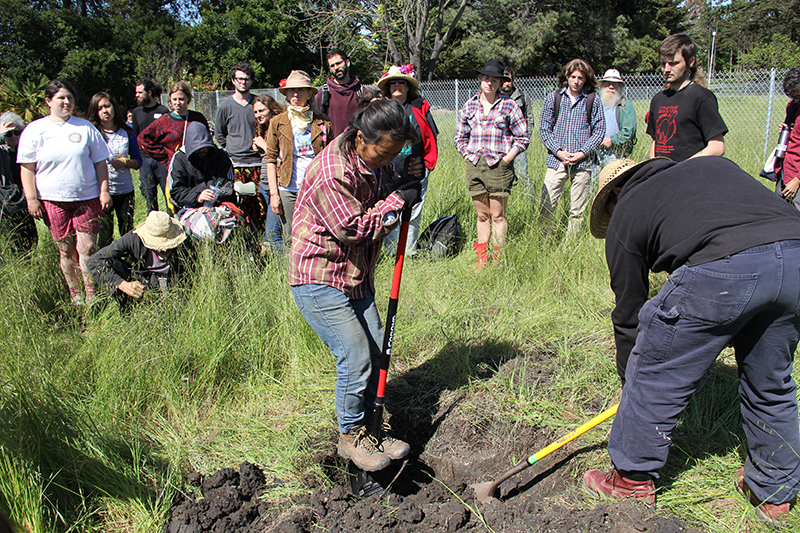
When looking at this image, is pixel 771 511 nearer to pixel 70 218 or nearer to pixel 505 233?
pixel 505 233

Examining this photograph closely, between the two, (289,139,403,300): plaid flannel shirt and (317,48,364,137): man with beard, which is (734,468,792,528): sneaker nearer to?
(289,139,403,300): plaid flannel shirt

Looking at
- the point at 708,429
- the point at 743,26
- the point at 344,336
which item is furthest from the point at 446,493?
the point at 743,26

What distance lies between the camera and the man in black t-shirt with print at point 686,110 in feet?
12.9

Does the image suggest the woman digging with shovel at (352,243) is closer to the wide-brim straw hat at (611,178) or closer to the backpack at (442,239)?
the wide-brim straw hat at (611,178)

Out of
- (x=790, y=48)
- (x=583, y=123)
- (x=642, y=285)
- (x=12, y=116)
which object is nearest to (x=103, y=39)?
(x=12, y=116)

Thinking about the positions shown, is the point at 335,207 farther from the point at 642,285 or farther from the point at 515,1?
the point at 515,1

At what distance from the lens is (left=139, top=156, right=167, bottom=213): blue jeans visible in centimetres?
631

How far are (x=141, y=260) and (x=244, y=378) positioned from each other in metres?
1.36

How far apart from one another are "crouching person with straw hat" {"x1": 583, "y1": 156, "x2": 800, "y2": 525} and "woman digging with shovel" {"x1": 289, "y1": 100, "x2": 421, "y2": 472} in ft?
3.25

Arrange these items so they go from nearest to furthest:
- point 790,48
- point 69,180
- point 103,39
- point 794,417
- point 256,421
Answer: point 794,417, point 256,421, point 69,180, point 103,39, point 790,48

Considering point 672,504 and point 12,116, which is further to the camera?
point 12,116

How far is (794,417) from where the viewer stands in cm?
210

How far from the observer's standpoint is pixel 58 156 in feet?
14.3

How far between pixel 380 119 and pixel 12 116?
4635 mm
